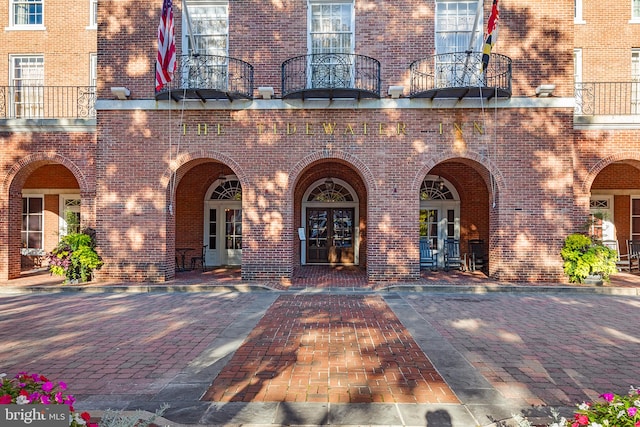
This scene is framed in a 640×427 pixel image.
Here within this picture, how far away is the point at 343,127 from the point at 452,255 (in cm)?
671

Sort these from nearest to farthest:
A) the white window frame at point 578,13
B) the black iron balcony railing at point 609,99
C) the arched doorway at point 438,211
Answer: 1. the black iron balcony railing at point 609,99
2. the arched doorway at point 438,211
3. the white window frame at point 578,13

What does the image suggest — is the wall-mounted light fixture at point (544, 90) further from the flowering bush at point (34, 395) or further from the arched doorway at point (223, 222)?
the flowering bush at point (34, 395)

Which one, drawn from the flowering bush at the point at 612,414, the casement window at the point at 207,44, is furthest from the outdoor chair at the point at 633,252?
the casement window at the point at 207,44

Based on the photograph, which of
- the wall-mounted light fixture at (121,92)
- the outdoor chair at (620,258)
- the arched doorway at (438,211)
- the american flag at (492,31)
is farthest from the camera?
the arched doorway at (438,211)

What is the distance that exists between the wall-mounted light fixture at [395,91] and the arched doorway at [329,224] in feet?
17.1

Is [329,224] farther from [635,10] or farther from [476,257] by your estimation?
[635,10]

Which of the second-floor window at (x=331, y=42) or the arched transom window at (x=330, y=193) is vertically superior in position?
the second-floor window at (x=331, y=42)

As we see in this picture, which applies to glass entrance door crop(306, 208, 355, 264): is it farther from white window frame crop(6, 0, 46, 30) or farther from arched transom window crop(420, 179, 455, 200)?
white window frame crop(6, 0, 46, 30)

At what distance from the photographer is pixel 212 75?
449 inches

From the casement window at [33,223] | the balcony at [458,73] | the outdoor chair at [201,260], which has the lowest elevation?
the outdoor chair at [201,260]

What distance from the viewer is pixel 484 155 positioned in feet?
36.1

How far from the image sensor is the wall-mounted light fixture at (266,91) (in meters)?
10.6

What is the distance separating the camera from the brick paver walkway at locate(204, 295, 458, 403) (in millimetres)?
4180

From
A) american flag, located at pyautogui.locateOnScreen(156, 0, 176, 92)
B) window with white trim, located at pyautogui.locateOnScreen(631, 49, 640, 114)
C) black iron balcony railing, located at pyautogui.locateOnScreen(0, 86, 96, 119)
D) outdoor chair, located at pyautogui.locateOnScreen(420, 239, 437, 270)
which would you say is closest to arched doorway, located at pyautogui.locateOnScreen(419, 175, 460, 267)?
outdoor chair, located at pyautogui.locateOnScreen(420, 239, 437, 270)
